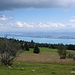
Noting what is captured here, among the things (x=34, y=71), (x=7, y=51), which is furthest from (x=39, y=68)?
(x=34, y=71)

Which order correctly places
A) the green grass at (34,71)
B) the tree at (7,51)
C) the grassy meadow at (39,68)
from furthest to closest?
the tree at (7,51)
the grassy meadow at (39,68)
the green grass at (34,71)

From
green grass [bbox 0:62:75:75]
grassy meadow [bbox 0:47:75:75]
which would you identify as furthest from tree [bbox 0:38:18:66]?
green grass [bbox 0:62:75:75]

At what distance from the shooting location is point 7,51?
32.5m

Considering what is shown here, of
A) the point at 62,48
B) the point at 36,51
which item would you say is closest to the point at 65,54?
the point at 62,48

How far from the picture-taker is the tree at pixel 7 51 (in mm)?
32250

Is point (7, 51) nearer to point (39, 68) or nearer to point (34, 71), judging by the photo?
point (39, 68)

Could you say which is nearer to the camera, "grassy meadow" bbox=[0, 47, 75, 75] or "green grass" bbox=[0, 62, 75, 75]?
"green grass" bbox=[0, 62, 75, 75]

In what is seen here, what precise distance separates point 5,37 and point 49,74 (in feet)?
40.0

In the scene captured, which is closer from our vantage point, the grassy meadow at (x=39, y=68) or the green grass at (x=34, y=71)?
the green grass at (x=34, y=71)

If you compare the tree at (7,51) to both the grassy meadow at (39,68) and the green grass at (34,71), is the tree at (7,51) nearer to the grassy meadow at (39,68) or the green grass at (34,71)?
the grassy meadow at (39,68)

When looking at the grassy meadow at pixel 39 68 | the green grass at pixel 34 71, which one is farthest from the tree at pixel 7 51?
the green grass at pixel 34 71

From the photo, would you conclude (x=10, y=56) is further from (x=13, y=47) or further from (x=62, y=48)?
(x=62, y=48)

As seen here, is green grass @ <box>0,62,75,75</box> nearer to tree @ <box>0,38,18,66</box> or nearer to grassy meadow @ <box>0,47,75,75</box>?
grassy meadow @ <box>0,47,75,75</box>

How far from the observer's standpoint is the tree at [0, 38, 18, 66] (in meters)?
32.2
